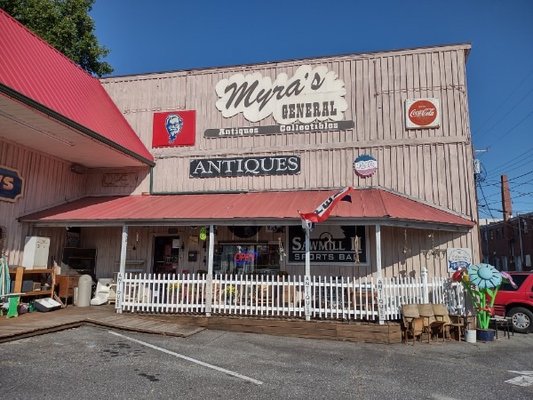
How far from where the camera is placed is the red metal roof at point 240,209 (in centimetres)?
1039

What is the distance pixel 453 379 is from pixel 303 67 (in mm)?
10684

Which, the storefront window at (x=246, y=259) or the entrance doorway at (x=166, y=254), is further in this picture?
the entrance doorway at (x=166, y=254)

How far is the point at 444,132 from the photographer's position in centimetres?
1227

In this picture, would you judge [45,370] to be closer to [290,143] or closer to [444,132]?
[290,143]

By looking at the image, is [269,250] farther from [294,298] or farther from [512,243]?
[512,243]

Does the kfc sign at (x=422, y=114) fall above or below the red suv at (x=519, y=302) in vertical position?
above

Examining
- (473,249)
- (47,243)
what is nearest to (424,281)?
(473,249)

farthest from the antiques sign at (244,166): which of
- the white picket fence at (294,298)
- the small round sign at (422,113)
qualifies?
the white picket fence at (294,298)

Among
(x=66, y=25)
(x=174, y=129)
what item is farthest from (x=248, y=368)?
(x=66, y=25)

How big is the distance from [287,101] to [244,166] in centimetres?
270

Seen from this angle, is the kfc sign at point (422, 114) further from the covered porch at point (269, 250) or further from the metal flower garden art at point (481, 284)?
the metal flower garden art at point (481, 284)

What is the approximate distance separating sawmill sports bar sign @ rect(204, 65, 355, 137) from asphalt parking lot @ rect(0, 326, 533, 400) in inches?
282

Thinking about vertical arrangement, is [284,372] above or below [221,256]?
below

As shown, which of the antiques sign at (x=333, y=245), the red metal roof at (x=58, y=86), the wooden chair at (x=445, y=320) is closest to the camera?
the wooden chair at (x=445, y=320)
